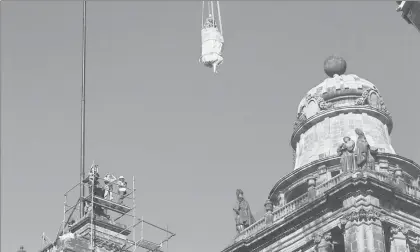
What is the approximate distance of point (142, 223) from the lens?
62438 mm

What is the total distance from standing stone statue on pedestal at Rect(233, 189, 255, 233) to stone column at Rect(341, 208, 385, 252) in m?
10.6

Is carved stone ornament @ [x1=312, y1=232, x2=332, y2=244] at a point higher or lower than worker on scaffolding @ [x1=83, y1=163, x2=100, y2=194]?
lower

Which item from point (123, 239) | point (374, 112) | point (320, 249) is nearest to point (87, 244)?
point (123, 239)

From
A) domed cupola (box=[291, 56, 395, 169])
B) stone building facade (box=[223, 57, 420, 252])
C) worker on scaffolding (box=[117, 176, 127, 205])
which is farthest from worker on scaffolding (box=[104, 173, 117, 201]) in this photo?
domed cupola (box=[291, 56, 395, 169])

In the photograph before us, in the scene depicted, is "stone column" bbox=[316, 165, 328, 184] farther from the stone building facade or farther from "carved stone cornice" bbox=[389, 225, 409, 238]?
"carved stone cornice" bbox=[389, 225, 409, 238]

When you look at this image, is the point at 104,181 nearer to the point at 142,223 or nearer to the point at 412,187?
the point at 142,223

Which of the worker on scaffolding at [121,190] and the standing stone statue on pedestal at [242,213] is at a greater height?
the standing stone statue on pedestal at [242,213]

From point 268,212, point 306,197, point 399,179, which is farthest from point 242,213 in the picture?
point 399,179

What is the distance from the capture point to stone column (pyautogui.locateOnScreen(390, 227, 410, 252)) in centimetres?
6366

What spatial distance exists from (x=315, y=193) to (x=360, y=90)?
12.3m

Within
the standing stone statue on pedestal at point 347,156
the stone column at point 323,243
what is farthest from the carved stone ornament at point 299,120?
the stone column at point 323,243

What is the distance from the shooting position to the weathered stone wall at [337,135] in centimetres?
7462

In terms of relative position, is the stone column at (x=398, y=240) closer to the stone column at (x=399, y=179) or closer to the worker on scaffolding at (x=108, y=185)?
the stone column at (x=399, y=179)

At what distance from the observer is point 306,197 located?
68.1m
